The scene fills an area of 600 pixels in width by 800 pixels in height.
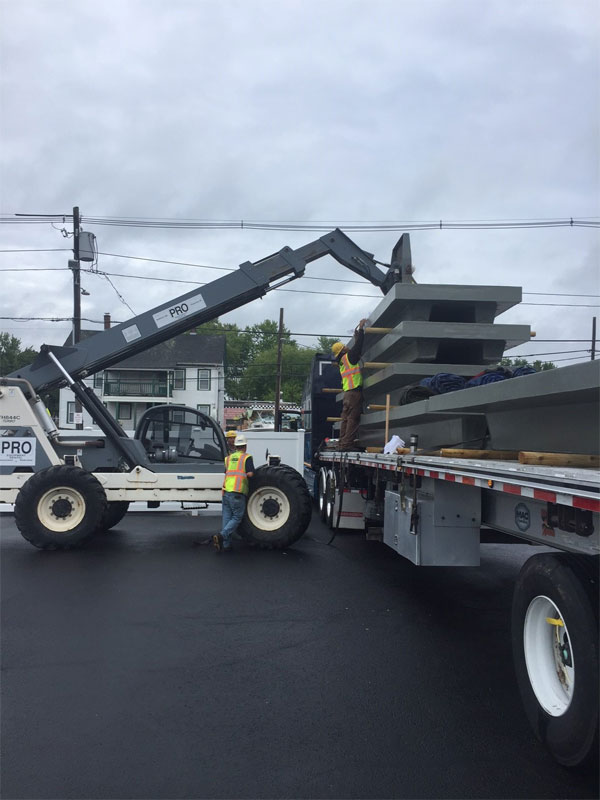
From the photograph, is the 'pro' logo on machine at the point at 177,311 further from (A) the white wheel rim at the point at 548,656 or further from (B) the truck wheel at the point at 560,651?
(A) the white wheel rim at the point at 548,656

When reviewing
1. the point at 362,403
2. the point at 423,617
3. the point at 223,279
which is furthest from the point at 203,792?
the point at 223,279

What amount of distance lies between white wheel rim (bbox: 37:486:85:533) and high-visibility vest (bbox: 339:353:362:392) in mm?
4212

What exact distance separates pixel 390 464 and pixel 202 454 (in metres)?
5.06

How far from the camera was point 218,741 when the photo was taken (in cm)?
376

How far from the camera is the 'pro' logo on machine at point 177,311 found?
35.8 ft

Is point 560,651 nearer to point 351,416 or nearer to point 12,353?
point 351,416

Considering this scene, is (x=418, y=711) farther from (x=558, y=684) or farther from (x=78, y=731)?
(x=78, y=731)

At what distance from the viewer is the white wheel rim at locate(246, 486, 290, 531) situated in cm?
983

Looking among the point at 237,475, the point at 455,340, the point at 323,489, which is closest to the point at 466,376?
the point at 455,340

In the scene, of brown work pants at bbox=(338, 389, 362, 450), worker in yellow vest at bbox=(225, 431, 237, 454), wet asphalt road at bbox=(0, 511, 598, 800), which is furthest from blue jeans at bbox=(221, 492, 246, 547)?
brown work pants at bbox=(338, 389, 362, 450)

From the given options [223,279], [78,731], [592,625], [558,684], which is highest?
[223,279]

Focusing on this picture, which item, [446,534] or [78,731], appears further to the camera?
[446,534]

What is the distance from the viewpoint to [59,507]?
9680 mm

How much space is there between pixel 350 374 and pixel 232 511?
2.63m
